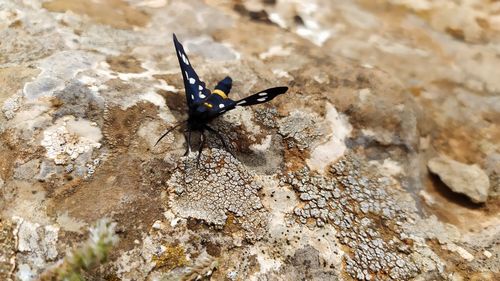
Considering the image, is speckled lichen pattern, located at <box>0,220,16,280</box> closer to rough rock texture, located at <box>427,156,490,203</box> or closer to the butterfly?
the butterfly

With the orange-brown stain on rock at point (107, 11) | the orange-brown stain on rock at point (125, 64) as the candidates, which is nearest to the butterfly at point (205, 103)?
the orange-brown stain on rock at point (125, 64)

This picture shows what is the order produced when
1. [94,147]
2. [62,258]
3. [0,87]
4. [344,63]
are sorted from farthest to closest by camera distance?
[344,63], [0,87], [94,147], [62,258]

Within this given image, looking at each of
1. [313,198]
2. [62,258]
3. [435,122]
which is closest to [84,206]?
[62,258]

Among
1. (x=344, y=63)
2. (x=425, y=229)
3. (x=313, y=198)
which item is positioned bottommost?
(x=425, y=229)

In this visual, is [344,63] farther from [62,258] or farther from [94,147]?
[62,258]

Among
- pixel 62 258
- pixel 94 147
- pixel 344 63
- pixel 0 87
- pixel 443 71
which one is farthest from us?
pixel 443 71

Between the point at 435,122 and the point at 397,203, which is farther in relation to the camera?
the point at 435,122
